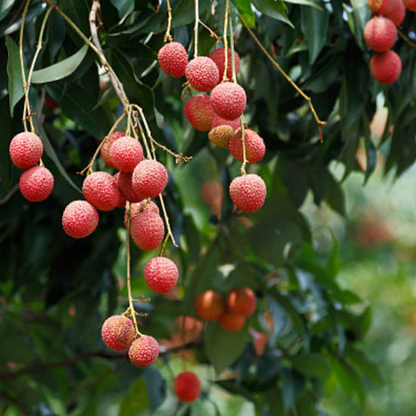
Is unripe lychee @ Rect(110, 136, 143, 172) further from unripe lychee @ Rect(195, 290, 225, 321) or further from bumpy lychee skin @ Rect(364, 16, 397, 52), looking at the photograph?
unripe lychee @ Rect(195, 290, 225, 321)

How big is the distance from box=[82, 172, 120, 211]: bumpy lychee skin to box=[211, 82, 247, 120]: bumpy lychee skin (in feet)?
0.34

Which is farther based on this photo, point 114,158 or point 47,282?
point 47,282

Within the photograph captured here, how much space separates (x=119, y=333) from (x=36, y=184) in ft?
0.47

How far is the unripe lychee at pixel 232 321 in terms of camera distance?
1.39m

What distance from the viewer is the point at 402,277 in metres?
3.74

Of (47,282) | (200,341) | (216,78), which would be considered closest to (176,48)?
(216,78)

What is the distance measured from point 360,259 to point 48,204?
293 centimetres

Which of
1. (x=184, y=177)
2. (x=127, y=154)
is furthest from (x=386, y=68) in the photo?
(x=184, y=177)

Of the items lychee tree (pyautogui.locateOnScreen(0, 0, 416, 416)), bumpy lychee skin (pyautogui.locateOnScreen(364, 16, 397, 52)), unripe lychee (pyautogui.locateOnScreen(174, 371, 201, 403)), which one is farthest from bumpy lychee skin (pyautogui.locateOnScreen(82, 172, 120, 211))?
unripe lychee (pyautogui.locateOnScreen(174, 371, 201, 403))

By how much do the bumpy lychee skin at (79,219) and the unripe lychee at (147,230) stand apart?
0.11 ft

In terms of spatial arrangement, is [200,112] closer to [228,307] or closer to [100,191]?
[100,191]

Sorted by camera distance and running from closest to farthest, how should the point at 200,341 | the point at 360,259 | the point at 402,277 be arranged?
the point at 200,341
the point at 402,277
the point at 360,259

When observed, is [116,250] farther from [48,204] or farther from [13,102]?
[13,102]

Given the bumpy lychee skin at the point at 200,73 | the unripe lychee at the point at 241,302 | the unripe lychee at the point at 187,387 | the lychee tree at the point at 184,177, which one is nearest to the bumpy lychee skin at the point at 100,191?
the lychee tree at the point at 184,177
